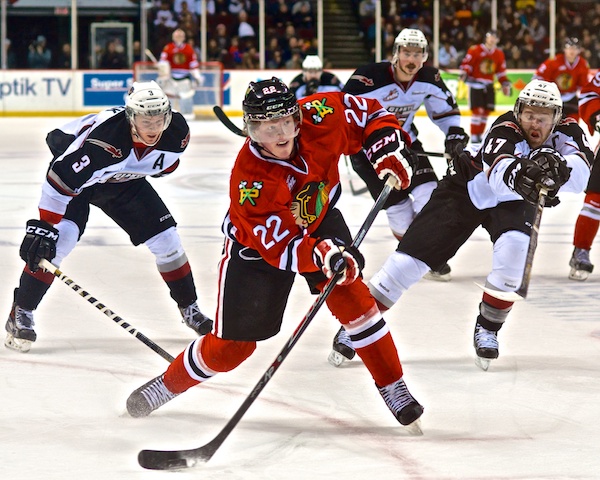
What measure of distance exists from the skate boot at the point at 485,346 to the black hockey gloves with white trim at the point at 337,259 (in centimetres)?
94

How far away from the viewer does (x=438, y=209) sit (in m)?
3.28

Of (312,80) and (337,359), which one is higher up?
(312,80)

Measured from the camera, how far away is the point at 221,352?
259 centimetres

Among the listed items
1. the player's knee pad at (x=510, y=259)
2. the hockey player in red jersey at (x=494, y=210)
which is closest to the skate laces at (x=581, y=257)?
the hockey player in red jersey at (x=494, y=210)

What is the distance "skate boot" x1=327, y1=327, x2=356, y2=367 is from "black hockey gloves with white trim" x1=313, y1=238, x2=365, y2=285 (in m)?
0.81

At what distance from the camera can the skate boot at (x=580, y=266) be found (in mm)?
4516

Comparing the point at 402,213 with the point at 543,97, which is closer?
the point at 543,97

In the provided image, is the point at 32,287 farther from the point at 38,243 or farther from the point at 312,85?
the point at 312,85

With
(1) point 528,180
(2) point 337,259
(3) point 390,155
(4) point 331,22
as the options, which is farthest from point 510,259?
(4) point 331,22

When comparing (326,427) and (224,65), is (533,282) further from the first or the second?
(224,65)

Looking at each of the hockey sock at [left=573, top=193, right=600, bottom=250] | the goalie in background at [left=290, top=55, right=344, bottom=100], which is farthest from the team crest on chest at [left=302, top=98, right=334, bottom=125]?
the goalie in background at [left=290, top=55, right=344, bottom=100]

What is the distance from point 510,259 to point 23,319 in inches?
60.3

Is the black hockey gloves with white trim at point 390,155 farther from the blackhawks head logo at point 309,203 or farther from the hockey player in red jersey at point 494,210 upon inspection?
the hockey player in red jersey at point 494,210

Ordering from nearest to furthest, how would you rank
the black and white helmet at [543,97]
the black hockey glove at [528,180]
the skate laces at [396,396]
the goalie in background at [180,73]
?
the skate laces at [396,396]
the black hockey glove at [528,180]
the black and white helmet at [543,97]
the goalie in background at [180,73]
